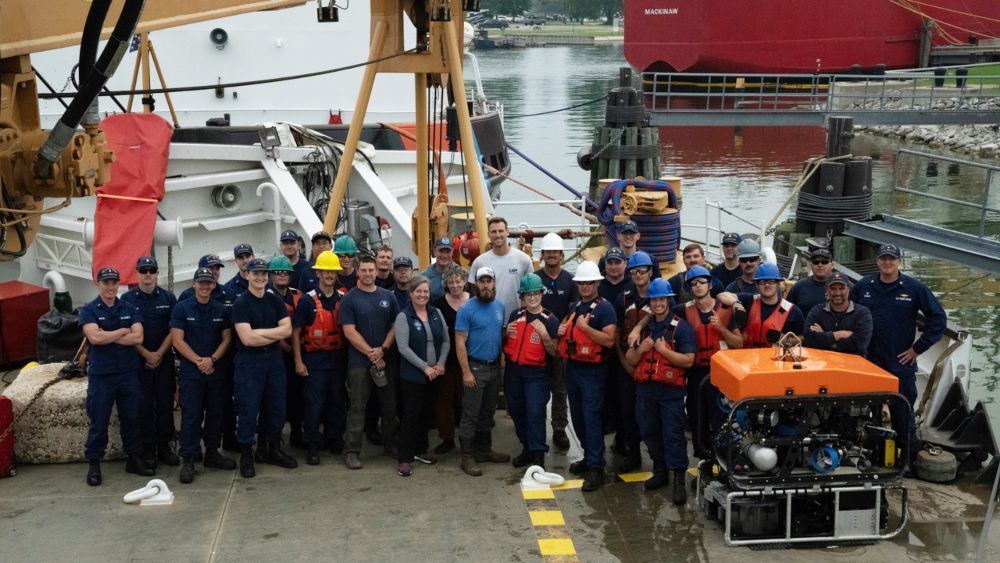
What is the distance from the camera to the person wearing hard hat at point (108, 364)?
703 cm

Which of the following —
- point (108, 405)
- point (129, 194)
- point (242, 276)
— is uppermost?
point (129, 194)

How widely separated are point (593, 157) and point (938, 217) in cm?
1175

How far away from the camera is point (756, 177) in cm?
3328

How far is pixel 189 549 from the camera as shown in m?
6.25

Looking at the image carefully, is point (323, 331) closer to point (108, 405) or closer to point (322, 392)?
point (322, 392)

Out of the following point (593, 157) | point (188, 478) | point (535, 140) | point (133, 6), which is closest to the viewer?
point (133, 6)

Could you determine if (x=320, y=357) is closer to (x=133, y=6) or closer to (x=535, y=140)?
(x=133, y=6)

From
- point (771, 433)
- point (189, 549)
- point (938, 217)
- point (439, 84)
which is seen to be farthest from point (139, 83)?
Result: point (938, 217)

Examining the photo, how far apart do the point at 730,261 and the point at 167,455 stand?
4.35m

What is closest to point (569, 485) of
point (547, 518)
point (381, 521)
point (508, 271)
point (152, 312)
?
point (547, 518)

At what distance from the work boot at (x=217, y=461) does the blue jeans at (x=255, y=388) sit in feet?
0.75

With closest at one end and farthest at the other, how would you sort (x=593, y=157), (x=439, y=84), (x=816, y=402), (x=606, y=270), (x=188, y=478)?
(x=816, y=402), (x=188, y=478), (x=606, y=270), (x=439, y=84), (x=593, y=157)

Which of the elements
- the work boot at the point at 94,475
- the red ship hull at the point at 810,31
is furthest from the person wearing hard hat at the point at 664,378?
the red ship hull at the point at 810,31

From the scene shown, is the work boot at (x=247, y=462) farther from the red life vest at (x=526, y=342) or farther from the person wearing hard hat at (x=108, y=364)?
the red life vest at (x=526, y=342)
